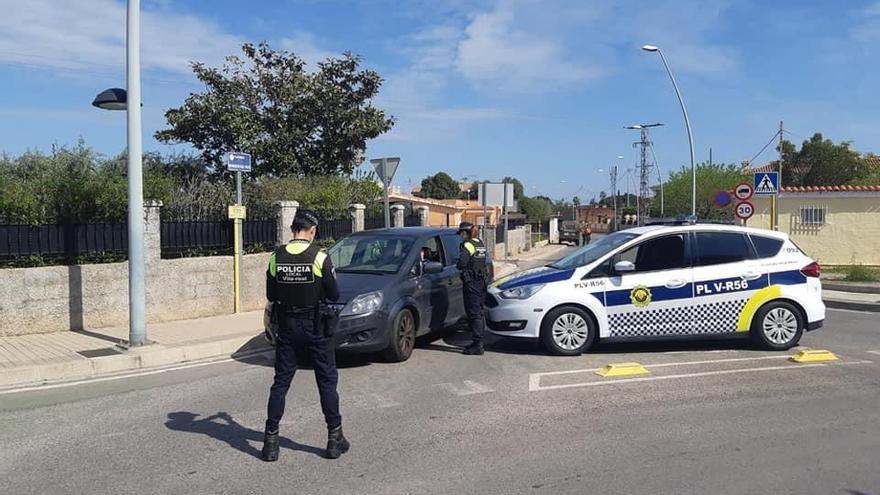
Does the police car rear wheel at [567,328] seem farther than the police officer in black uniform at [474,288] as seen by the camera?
No

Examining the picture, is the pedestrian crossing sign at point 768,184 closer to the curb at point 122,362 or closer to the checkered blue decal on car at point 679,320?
the checkered blue decal on car at point 679,320

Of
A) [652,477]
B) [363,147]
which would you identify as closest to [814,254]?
[363,147]

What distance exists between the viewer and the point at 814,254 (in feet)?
78.7

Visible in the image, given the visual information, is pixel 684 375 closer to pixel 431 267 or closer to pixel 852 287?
pixel 431 267

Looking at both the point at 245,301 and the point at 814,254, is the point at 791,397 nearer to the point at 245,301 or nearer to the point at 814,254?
the point at 245,301

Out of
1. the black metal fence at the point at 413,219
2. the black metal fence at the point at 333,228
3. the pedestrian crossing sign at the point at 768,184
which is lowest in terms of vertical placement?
the black metal fence at the point at 333,228

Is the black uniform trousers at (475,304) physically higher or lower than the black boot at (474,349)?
higher

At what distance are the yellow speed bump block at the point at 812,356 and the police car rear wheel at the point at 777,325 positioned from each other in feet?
0.85

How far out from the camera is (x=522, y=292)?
28.2 ft

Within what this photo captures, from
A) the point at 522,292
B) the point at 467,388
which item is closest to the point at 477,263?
the point at 522,292

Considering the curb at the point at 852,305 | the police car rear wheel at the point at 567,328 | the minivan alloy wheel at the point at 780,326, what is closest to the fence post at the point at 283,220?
the police car rear wheel at the point at 567,328

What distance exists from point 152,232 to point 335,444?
24.7 ft

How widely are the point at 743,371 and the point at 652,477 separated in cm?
365

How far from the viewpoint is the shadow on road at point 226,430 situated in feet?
17.3
